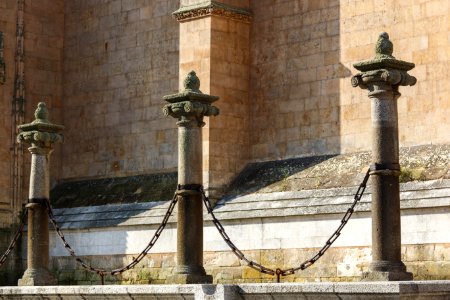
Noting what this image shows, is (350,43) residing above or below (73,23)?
below

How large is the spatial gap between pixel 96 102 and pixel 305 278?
701 cm

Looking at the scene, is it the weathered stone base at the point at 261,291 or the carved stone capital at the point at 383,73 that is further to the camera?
the carved stone capital at the point at 383,73

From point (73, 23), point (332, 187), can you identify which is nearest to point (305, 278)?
point (332, 187)

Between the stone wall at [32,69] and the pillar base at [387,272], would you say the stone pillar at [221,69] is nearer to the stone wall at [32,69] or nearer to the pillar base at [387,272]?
the stone wall at [32,69]

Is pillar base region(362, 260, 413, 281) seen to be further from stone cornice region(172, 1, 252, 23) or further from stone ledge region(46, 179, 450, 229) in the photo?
stone cornice region(172, 1, 252, 23)

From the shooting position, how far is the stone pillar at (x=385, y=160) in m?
12.8

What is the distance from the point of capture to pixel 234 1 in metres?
19.2

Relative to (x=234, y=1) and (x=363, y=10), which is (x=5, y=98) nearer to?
(x=234, y=1)

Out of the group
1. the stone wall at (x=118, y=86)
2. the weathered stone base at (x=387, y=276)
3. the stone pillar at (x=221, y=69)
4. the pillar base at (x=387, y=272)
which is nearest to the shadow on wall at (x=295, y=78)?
the stone pillar at (x=221, y=69)

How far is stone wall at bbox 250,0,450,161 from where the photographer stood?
16.6m

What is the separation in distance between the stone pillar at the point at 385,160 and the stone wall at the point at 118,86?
7.58m

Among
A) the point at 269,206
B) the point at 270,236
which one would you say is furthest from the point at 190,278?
the point at 269,206

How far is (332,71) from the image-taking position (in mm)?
18047

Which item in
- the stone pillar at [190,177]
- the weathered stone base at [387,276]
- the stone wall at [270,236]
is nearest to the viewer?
the weathered stone base at [387,276]
